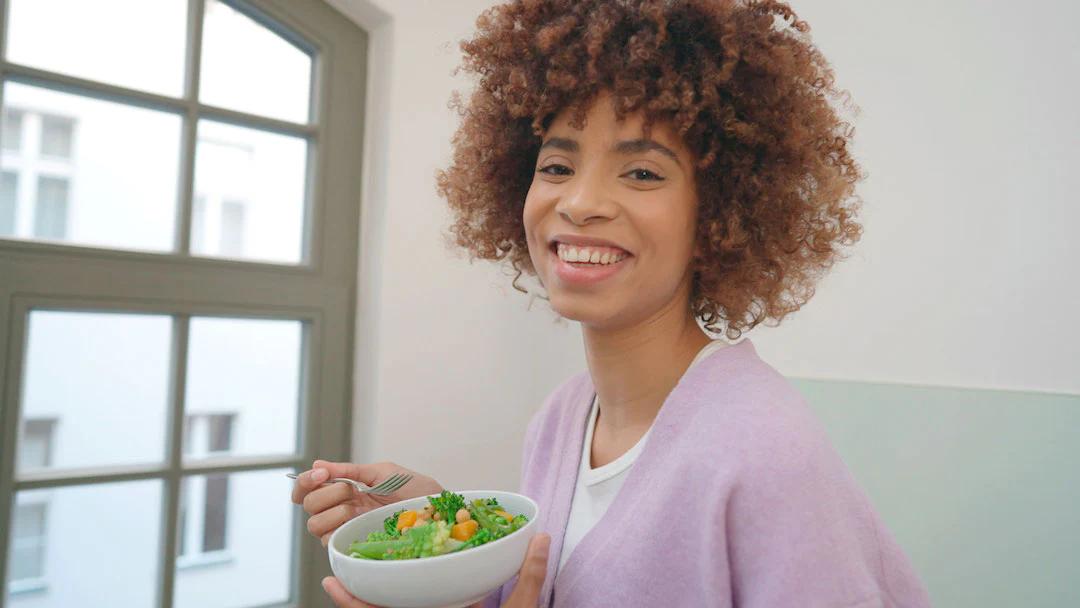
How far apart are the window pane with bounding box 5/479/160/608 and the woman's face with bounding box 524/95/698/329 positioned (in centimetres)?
116


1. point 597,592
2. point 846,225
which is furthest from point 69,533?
point 846,225

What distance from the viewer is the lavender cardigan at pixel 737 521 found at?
0.62 m

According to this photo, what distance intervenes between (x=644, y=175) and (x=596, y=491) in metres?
0.39

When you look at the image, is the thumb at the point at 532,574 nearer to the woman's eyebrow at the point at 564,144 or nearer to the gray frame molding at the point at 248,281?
the woman's eyebrow at the point at 564,144

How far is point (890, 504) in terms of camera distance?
1290 millimetres

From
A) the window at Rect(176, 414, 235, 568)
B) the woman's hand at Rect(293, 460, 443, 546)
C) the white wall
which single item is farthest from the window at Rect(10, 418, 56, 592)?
the woman's hand at Rect(293, 460, 443, 546)

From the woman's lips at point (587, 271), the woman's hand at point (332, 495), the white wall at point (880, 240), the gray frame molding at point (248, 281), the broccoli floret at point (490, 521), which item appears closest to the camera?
the broccoli floret at point (490, 521)

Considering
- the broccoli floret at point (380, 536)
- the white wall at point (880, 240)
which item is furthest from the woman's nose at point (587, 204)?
the white wall at point (880, 240)

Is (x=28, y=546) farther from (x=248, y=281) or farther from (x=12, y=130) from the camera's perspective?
(x=12, y=130)

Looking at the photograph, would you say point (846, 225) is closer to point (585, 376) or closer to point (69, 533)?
point (585, 376)

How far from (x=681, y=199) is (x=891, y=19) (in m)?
0.83

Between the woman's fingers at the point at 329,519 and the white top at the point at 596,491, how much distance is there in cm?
29

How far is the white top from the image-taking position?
85 cm

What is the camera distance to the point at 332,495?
3.07 ft
